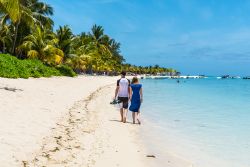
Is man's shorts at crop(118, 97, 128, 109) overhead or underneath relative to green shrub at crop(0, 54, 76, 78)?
underneath

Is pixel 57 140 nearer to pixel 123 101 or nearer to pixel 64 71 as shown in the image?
pixel 123 101

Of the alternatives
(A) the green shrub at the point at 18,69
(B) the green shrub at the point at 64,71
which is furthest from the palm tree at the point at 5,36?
(B) the green shrub at the point at 64,71

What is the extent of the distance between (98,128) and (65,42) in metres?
36.4

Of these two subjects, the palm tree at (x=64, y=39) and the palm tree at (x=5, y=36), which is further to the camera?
the palm tree at (x=64, y=39)

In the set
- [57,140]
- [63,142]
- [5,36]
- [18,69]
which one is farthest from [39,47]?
[63,142]

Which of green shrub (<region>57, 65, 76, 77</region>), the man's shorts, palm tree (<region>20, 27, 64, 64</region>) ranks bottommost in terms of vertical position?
the man's shorts

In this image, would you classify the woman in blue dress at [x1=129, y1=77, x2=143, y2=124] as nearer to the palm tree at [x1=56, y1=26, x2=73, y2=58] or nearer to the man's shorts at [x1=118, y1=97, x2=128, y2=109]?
the man's shorts at [x1=118, y1=97, x2=128, y2=109]

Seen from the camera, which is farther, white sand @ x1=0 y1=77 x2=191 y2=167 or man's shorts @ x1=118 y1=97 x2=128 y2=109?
man's shorts @ x1=118 y1=97 x2=128 y2=109

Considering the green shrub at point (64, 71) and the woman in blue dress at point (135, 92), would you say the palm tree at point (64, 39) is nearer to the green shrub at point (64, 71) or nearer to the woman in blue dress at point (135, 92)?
the green shrub at point (64, 71)

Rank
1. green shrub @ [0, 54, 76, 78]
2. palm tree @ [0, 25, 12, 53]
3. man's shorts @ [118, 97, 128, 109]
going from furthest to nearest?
palm tree @ [0, 25, 12, 53] → green shrub @ [0, 54, 76, 78] → man's shorts @ [118, 97, 128, 109]

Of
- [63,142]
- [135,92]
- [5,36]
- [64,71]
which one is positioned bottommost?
[63,142]

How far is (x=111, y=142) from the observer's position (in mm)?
7922

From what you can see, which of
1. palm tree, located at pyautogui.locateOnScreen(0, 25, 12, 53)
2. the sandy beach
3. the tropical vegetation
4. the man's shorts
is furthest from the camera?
palm tree, located at pyautogui.locateOnScreen(0, 25, 12, 53)

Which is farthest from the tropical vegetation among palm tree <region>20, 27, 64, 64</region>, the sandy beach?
the sandy beach
